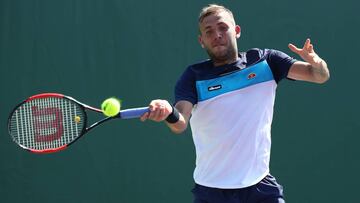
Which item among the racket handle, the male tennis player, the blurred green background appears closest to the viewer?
the racket handle

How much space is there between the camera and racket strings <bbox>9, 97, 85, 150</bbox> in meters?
2.85

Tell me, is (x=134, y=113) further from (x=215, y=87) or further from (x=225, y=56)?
(x=225, y=56)

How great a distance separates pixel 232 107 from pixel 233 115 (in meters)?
0.04

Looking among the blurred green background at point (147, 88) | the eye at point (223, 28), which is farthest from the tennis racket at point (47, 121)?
the blurred green background at point (147, 88)

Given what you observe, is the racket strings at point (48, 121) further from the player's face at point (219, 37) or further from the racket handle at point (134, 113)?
the player's face at point (219, 37)

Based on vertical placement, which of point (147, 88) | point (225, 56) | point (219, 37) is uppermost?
point (219, 37)

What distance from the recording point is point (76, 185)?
15.9 feet

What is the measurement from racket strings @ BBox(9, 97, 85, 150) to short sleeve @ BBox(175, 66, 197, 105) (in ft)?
1.68

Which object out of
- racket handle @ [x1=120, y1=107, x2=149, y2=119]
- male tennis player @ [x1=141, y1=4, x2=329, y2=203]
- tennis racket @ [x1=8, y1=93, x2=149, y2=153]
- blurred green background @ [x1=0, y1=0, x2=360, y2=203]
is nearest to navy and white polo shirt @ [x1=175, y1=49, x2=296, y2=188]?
male tennis player @ [x1=141, y1=4, x2=329, y2=203]

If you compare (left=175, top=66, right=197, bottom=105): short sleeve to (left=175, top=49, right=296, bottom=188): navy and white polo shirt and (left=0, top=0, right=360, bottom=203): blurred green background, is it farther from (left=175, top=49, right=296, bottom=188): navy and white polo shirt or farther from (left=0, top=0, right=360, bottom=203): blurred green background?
(left=0, top=0, right=360, bottom=203): blurred green background

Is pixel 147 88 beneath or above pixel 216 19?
beneath

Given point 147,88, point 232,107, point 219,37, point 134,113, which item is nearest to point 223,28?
point 219,37

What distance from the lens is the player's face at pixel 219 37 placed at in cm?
288

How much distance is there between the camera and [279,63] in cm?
290
